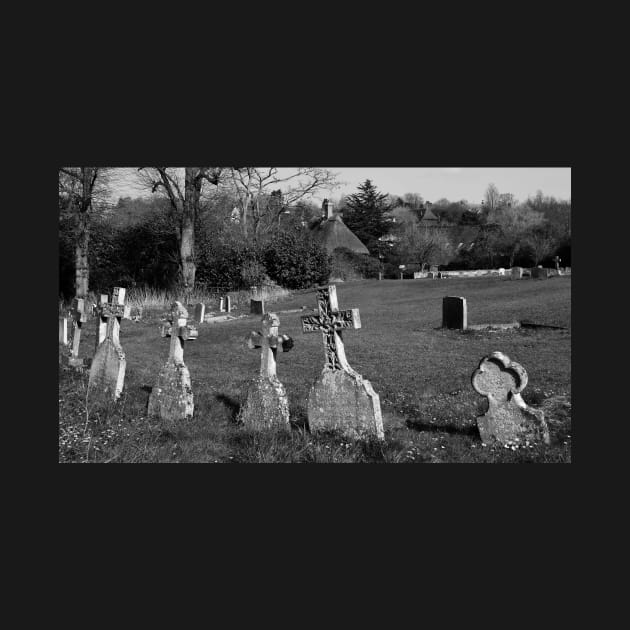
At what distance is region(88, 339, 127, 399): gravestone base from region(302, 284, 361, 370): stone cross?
10.1 feet

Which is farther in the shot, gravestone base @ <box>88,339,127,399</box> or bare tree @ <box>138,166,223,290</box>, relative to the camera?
bare tree @ <box>138,166,223,290</box>

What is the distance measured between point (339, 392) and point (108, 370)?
3656 mm

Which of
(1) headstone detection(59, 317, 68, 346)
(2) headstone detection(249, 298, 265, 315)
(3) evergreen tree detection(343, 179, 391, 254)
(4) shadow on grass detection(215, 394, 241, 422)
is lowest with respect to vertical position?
(4) shadow on grass detection(215, 394, 241, 422)

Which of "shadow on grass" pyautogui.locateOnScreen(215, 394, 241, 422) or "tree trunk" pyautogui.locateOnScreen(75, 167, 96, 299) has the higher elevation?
"tree trunk" pyautogui.locateOnScreen(75, 167, 96, 299)

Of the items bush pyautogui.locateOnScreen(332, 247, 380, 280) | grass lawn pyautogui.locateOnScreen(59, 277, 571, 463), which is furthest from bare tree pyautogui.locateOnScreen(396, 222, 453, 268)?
grass lawn pyautogui.locateOnScreen(59, 277, 571, 463)

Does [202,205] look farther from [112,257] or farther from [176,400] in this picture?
[176,400]

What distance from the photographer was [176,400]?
21.1 ft

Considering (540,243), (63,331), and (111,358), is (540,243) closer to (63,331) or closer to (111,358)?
(63,331)

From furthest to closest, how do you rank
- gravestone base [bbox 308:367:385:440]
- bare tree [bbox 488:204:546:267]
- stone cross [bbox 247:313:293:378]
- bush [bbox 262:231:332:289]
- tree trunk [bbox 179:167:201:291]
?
bush [bbox 262:231:332:289]
tree trunk [bbox 179:167:201:291]
bare tree [bbox 488:204:546:267]
stone cross [bbox 247:313:293:378]
gravestone base [bbox 308:367:385:440]

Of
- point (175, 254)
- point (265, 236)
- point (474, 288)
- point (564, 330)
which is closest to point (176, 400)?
point (564, 330)

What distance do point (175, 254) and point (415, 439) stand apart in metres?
16.3

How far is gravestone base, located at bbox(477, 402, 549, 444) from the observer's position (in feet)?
17.7

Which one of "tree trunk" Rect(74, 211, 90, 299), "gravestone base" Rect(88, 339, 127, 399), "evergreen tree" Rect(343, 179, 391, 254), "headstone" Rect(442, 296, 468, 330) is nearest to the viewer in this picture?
"gravestone base" Rect(88, 339, 127, 399)

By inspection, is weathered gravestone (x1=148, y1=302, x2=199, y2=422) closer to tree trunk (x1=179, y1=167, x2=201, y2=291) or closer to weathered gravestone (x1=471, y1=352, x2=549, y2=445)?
weathered gravestone (x1=471, y1=352, x2=549, y2=445)
